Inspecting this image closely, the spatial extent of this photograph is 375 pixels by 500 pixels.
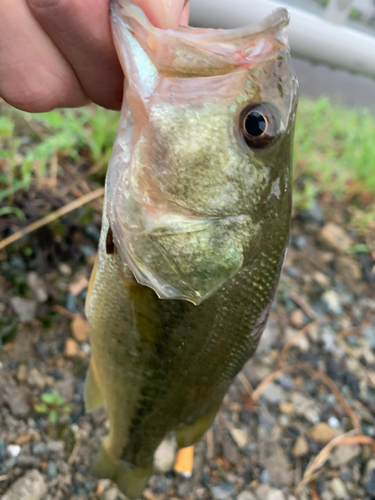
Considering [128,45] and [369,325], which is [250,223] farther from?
[369,325]

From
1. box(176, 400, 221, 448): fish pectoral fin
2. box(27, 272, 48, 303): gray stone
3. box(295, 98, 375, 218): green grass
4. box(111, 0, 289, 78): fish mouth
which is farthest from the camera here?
box(295, 98, 375, 218): green grass

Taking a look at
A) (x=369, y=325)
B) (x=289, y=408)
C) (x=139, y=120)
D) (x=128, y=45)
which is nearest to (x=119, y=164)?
(x=139, y=120)

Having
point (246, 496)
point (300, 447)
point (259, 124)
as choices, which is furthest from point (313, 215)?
point (259, 124)

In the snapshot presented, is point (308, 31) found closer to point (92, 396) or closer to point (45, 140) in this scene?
point (45, 140)

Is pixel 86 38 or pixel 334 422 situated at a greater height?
pixel 86 38

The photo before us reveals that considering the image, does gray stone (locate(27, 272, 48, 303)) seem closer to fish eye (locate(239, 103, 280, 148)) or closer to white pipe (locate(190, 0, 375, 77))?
fish eye (locate(239, 103, 280, 148))

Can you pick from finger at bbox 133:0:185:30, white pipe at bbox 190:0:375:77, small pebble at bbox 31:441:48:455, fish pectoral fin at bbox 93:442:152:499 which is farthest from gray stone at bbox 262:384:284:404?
white pipe at bbox 190:0:375:77
